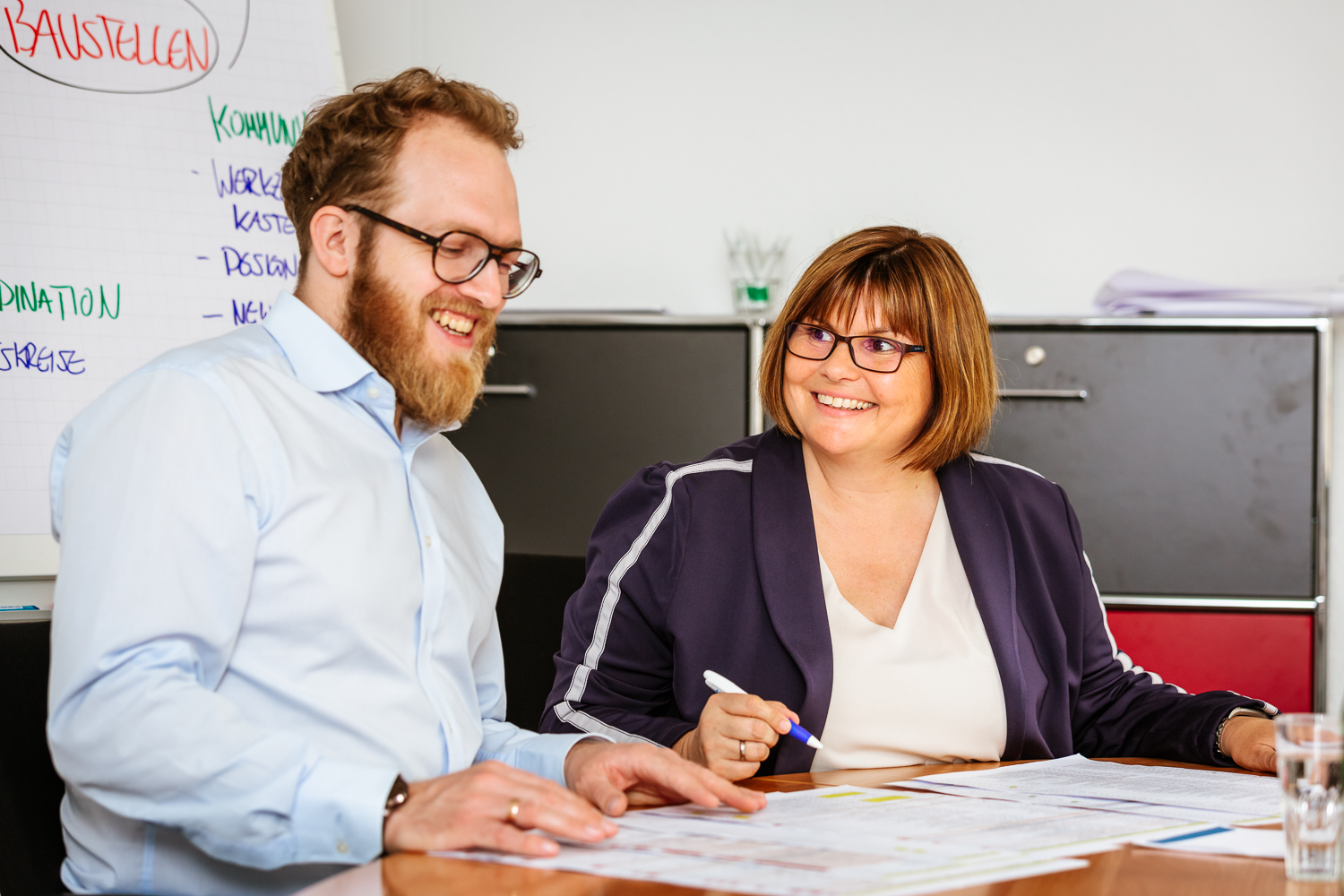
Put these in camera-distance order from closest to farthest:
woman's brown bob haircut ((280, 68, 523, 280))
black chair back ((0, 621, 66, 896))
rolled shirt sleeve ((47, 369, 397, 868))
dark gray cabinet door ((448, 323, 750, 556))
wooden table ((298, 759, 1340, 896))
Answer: wooden table ((298, 759, 1340, 896)), rolled shirt sleeve ((47, 369, 397, 868)), black chair back ((0, 621, 66, 896)), woman's brown bob haircut ((280, 68, 523, 280)), dark gray cabinet door ((448, 323, 750, 556))

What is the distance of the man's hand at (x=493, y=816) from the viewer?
907mm

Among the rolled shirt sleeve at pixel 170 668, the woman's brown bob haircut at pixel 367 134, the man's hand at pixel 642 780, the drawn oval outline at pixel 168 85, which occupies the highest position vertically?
the drawn oval outline at pixel 168 85

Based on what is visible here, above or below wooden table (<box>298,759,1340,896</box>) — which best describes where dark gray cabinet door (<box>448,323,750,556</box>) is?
above

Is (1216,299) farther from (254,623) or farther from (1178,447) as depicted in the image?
(254,623)

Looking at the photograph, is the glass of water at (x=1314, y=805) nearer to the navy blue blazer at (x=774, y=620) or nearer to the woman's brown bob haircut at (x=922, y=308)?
the navy blue blazer at (x=774, y=620)

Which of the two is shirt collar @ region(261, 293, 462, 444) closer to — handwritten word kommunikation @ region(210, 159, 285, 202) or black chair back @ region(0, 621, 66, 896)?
black chair back @ region(0, 621, 66, 896)

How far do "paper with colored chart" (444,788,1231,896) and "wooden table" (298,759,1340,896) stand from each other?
0.04 feet

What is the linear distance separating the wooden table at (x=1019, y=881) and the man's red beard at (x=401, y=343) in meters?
0.57

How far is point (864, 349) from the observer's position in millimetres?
1740

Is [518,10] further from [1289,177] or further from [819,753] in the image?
[819,753]

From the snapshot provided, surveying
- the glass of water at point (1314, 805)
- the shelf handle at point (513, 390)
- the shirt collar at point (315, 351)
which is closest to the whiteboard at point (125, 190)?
the shelf handle at point (513, 390)

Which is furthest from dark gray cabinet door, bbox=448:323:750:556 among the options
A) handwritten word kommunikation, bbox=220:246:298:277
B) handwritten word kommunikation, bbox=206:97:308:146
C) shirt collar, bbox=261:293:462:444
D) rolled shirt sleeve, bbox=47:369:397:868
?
rolled shirt sleeve, bbox=47:369:397:868

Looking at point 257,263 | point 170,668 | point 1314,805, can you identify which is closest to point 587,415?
point 257,263

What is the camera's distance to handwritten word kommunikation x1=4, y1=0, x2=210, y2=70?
2.04 metres
